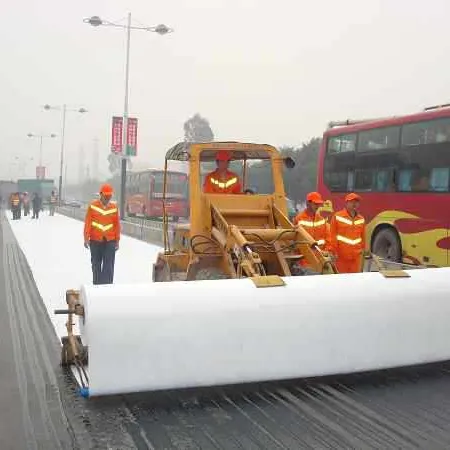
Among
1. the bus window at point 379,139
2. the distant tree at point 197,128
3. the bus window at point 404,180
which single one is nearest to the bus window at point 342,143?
the bus window at point 379,139

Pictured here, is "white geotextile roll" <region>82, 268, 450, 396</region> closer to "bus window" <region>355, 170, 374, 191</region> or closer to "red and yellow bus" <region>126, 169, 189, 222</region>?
"bus window" <region>355, 170, 374, 191</region>

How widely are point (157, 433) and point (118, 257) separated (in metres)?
11.2

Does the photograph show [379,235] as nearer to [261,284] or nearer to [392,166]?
[392,166]

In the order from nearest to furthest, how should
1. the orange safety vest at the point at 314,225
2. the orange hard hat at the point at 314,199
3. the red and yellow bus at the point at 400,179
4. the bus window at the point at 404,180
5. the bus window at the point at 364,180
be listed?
1. the orange hard hat at the point at 314,199
2. the orange safety vest at the point at 314,225
3. the red and yellow bus at the point at 400,179
4. the bus window at the point at 404,180
5. the bus window at the point at 364,180

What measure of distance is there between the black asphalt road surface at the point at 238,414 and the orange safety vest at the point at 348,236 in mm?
2324

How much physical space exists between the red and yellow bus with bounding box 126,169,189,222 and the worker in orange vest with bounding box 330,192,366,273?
64.0 ft

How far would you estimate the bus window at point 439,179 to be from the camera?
1167 centimetres

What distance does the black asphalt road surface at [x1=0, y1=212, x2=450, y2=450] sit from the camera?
3877 millimetres

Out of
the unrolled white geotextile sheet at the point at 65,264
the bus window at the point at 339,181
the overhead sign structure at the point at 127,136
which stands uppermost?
the overhead sign structure at the point at 127,136

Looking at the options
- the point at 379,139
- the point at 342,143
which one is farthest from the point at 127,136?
the point at 379,139

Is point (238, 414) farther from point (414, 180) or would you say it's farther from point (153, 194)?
point (153, 194)

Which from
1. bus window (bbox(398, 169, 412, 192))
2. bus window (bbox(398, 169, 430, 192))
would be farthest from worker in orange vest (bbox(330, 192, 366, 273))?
bus window (bbox(398, 169, 412, 192))

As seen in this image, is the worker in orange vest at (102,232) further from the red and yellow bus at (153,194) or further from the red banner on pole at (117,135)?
the red banner on pole at (117,135)

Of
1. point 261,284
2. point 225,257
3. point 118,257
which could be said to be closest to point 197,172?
point 225,257
